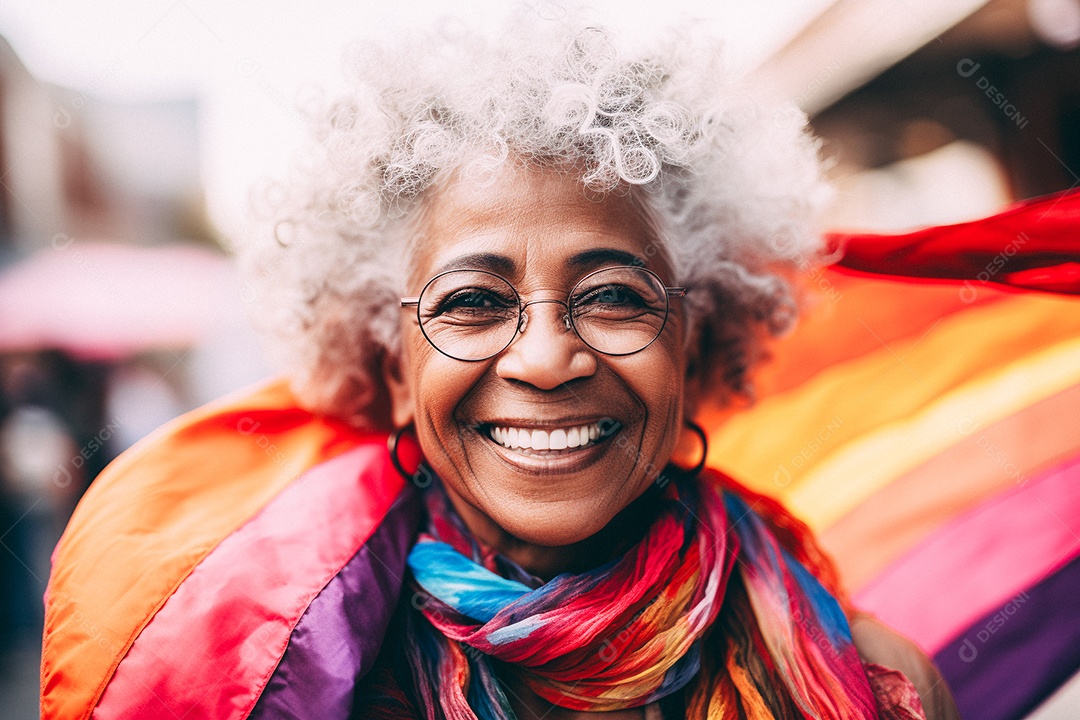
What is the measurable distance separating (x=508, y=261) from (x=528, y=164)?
231mm

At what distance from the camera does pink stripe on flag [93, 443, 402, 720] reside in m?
1.37

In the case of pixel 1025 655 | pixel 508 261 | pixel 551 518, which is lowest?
pixel 1025 655

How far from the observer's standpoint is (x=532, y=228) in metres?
1.48

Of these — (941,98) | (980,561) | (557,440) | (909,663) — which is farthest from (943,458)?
(941,98)

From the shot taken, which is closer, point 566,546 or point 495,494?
point 495,494

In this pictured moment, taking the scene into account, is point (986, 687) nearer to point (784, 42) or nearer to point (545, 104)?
point (545, 104)

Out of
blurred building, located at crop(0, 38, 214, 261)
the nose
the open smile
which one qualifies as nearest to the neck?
the open smile

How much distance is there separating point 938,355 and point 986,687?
3.54 ft

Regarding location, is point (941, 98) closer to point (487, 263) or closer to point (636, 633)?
point (487, 263)

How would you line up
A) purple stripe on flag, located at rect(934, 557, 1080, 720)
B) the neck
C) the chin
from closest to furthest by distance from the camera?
1. the chin
2. the neck
3. purple stripe on flag, located at rect(934, 557, 1080, 720)

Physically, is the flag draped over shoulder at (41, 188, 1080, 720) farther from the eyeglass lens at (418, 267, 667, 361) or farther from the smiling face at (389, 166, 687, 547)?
the eyeglass lens at (418, 267, 667, 361)

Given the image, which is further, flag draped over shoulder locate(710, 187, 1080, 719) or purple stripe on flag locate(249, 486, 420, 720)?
flag draped over shoulder locate(710, 187, 1080, 719)

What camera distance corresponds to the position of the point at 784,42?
568cm

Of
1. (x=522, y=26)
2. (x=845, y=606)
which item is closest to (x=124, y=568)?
(x=522, y=26)
